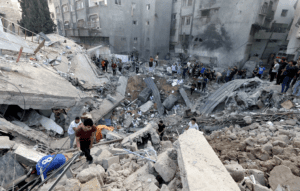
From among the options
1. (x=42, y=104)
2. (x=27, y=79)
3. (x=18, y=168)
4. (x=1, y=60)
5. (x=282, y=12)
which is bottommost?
(x=18, y=168)

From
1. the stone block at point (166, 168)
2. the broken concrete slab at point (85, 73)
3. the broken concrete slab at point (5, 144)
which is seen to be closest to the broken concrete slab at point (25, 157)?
the broken concrete slab at point (5, 144)

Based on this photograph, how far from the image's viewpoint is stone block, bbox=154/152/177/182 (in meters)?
2.24

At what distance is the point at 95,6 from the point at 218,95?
1816 cm

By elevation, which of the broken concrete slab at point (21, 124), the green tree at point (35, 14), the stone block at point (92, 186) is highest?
the green tree at point (35, 14)

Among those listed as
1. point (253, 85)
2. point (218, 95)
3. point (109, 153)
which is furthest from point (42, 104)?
point (253, 85)

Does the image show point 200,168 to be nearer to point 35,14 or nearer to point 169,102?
point 169,102

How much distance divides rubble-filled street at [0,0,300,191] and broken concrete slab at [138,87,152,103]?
0.08 m

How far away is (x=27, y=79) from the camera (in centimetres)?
533

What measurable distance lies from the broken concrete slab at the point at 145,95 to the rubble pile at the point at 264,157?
668cm

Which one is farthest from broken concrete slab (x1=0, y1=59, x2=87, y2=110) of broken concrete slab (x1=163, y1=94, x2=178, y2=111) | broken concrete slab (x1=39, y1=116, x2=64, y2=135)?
broken concrete slab (x1=163, y1=94, x2=178, y2=111)

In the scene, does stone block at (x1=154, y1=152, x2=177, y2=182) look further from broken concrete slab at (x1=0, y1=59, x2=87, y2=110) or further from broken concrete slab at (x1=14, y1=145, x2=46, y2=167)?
broken concrete slab at (x1=0, y1=59, x2=87, y2=110)

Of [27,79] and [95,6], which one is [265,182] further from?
[95,6]

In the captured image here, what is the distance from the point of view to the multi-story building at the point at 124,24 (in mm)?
18094

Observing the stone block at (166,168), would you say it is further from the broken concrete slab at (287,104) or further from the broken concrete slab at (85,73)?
the broken concrete slab at (85,73)
